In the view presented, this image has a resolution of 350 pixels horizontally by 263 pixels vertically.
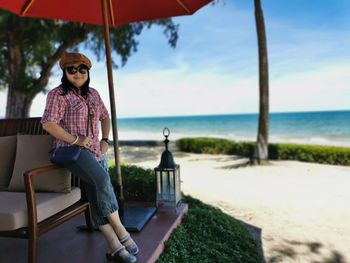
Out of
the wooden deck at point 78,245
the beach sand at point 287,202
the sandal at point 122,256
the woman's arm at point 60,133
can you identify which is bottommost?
the beach sand at point 287,202

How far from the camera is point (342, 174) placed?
7.36 meters

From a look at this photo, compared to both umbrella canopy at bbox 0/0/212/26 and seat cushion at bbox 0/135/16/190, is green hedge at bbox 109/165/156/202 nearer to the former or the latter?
seat cushion at bbox 0/135/16/190

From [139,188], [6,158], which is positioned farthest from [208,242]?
[6,158]

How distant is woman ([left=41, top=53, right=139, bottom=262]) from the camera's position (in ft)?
6.24

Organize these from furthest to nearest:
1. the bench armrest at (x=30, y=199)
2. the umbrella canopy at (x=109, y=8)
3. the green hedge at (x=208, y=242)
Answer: the umbrella canopy at (x=109, y=8)
the green hedge at (x=208, y=242)
the bench armrest at (x=30, y=199)

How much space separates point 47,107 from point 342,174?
7.27m

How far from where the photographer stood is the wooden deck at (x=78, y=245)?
2.05 m

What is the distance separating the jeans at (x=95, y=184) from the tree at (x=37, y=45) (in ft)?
22.8

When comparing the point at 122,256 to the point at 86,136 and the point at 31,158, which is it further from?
the point at 31,158

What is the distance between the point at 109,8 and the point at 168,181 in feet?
5.48

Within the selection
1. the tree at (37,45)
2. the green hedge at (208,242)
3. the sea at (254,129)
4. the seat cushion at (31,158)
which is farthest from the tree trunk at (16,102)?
the sea at (254,129)

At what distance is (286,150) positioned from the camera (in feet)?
32.0

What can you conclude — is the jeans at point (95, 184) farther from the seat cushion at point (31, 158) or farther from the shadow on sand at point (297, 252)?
the shadow on sand at point (297, 252)

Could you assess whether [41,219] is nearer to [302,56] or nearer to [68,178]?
[68,178]
